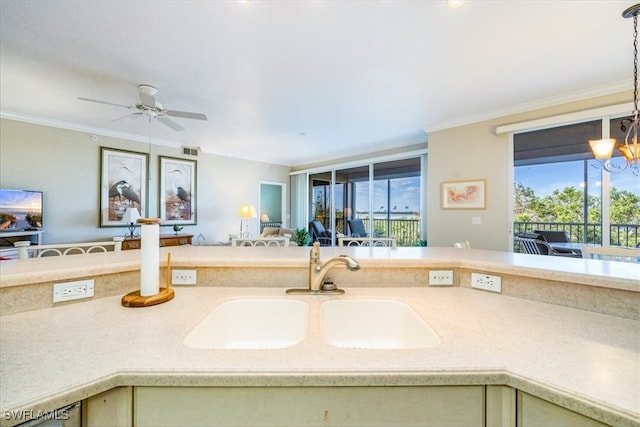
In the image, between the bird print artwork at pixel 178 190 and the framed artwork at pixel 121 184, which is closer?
the framed artwork at pixel 121 184

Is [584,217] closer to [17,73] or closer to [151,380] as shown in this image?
[151,380]

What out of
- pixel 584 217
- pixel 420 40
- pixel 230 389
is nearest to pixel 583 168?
pixel 584 217

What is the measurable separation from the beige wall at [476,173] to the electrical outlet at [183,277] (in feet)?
12.2

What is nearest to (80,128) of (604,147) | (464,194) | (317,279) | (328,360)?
(317,279)

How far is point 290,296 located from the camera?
120cm

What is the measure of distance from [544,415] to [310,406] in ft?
1.79

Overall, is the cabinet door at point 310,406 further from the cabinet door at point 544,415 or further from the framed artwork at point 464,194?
the framed artwork at point 464,194

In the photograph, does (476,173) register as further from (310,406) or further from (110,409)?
(110,409)

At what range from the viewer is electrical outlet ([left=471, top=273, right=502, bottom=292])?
3.94 ft

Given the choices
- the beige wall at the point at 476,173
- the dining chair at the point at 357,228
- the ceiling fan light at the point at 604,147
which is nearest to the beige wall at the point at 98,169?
the beige wall at the point at 476,173

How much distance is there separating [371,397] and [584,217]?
417 centimetres

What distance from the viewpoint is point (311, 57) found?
2.32 meters

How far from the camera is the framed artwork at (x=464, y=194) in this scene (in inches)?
145

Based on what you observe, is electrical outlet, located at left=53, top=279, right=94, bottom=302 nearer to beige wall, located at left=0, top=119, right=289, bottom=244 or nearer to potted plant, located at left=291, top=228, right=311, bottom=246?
beige wall, located at left=0, top=119, right=289, bottom=244
